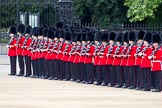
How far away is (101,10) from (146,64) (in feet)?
79.5

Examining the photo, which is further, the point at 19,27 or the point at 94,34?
the point at 19,27

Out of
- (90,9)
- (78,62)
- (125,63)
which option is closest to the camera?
(125,63)

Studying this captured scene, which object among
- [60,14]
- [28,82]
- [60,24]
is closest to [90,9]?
[60,14]

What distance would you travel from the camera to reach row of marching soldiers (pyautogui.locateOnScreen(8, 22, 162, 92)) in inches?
835

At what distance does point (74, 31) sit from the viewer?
24.3 meters

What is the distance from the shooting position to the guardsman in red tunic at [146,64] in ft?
68.9

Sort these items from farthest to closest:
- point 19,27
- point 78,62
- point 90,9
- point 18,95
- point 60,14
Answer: point 90,9
point 60,14
point 19,27
point 78,62
point 18,95

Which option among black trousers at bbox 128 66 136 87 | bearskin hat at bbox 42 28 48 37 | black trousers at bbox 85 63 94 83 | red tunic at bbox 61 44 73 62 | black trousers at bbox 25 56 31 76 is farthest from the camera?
black trousers at bbox 25 56 31 76

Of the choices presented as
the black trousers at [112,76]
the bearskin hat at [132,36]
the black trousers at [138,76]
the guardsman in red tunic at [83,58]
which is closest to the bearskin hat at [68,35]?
the guardsman in red tunic at [83,58]

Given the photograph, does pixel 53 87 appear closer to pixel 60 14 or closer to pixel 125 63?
pixel 125 63

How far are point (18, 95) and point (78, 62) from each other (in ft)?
12.2

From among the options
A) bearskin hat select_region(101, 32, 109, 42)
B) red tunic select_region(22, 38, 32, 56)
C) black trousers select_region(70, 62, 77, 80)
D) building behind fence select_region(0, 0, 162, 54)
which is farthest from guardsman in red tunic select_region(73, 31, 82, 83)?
building behind fence select_region(0, 0, 162, 54)

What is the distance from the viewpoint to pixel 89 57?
2294 centimetres

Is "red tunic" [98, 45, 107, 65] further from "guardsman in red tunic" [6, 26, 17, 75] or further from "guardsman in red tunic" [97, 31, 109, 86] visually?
"guardsman in red tunic" [6, 26, 17, 75]
